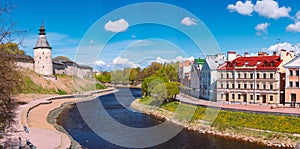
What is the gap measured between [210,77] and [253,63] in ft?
24.6

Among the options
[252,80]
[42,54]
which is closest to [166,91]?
[252,80]

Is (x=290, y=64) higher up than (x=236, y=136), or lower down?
higher up

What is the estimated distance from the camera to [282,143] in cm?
2686

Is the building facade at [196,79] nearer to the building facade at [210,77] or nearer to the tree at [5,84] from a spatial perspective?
the building facade at [210,77]

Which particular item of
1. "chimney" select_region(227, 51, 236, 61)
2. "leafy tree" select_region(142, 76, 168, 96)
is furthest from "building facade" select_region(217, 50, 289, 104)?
"leafy tree" select_region(142, 76, 168, 96)

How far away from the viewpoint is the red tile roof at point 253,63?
41.3 metres

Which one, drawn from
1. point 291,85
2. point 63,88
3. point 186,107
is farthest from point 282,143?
point 63,88

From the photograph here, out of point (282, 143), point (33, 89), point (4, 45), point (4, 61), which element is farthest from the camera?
point (33, 89)

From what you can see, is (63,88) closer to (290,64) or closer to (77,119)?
(77,119)

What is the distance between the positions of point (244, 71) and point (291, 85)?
281 inches

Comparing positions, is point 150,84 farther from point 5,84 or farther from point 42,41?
point 5,84

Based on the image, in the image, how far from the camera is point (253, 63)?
43531mm

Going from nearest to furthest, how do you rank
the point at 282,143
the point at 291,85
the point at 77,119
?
the point at 282,143 < the point at 291,85 < the point at 77,119

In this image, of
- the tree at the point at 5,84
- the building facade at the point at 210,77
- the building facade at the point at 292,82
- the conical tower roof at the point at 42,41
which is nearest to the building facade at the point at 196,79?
the building facade at the point at 210,77
